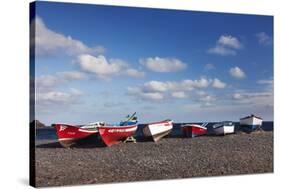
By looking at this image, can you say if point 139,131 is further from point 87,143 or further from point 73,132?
point 73,132

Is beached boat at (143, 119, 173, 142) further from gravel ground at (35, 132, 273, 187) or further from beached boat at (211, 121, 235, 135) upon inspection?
beached boat at (211, 121, 235, 135)

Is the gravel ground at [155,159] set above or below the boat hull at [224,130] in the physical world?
below

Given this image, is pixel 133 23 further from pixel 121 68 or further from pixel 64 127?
pixel 64 127

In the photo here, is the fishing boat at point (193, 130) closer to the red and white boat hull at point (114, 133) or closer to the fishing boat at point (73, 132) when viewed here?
→ the red and white boat hull at point (114, 133)

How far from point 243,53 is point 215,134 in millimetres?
1672

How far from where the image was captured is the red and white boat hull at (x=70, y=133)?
10.9 m

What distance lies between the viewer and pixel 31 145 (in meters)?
10.9

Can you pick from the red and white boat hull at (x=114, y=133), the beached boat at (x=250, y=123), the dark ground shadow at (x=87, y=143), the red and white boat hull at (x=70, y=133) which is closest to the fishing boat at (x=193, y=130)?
the beached boat at (x=250, y=123)

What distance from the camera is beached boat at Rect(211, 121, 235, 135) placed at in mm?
12320

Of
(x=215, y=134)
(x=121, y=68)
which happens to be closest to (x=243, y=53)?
(x=215, y=134)

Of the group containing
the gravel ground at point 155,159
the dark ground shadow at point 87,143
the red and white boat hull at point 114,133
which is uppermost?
the red and white boat hull at point 114,133

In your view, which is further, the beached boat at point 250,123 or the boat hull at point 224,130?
the beached boat at point 250,123

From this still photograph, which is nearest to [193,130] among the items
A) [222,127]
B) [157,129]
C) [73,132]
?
[222,127]

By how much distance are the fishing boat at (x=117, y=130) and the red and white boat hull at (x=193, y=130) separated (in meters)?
1.05
